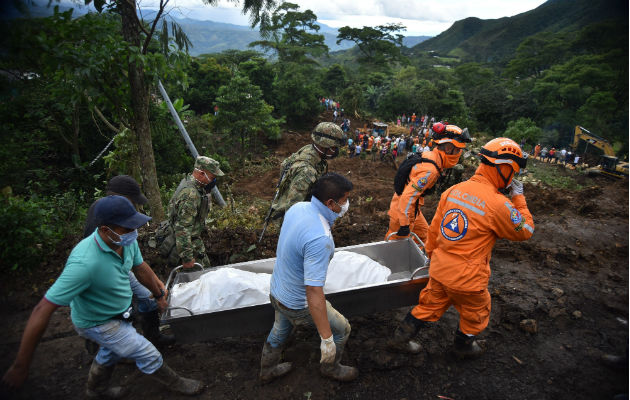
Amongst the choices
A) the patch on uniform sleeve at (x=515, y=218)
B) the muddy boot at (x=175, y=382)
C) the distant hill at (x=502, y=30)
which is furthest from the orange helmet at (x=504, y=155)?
the distant hill at (x=502, y=30)

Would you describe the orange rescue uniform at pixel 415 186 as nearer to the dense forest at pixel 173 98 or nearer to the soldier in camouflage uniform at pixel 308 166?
the soldier in camouflage uniform at pixel 308 166

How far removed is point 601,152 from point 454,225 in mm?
16946

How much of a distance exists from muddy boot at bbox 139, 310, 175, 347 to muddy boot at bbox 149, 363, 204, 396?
0.76 meters

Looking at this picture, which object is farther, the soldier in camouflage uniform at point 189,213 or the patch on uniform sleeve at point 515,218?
the soldier in camouflage uniform at point 189,213

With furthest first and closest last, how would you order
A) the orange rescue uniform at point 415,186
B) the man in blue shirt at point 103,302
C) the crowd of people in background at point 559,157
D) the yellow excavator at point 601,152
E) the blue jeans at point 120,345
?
1. the crowd of people in background at point 559,157
2. the yellow excavator at point 601,152
3. the orange rescue uniform at point 415,186
4. the blue jeans at point 120,345
5. the man in blue shirt at point 103,302

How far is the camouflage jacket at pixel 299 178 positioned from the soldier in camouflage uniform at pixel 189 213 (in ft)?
2.83

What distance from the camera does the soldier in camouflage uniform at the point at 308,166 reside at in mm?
3984

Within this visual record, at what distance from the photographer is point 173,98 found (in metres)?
17.9

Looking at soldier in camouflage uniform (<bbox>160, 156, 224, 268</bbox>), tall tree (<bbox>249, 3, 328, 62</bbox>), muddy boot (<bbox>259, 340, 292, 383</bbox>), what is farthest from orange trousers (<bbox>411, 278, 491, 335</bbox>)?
tall tree (<bbox>249, 3, 328, 62</bbox>)

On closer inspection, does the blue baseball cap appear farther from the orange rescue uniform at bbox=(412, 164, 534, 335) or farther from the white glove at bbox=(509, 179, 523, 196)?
the white glove at bbox=(509, 179, 523, 196)

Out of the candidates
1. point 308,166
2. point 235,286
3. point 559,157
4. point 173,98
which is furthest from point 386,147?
point 235,286

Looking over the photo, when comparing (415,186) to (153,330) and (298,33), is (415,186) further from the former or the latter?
(298,33)

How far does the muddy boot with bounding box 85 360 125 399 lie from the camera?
2.65 metres

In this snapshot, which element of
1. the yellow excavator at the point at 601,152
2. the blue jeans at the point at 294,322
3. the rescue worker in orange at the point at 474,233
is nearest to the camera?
the blue jeans at the point at 294,322
